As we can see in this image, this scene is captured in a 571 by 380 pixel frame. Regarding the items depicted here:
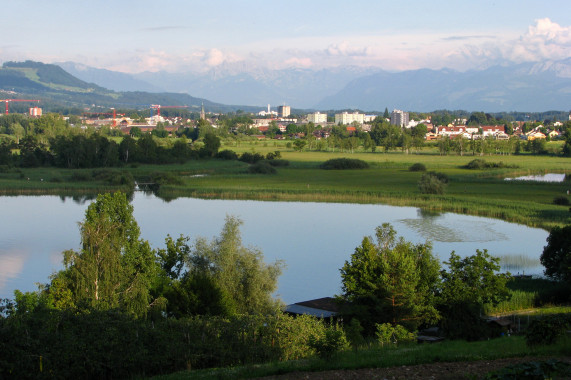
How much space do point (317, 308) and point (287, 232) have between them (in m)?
13.2

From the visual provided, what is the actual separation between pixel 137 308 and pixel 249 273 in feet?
10.3

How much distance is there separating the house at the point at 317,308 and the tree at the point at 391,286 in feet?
1.78

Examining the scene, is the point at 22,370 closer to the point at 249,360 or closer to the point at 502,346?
the point at 249,360

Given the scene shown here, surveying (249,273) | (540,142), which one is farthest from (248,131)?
(249,273)

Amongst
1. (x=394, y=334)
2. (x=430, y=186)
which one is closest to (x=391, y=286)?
(x=394, y=334)

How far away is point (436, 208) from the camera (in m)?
35.5

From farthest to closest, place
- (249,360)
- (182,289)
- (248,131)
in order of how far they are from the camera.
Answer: (248,131) < (182,289) < (249,360)

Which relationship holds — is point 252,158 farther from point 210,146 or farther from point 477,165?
point 477,165

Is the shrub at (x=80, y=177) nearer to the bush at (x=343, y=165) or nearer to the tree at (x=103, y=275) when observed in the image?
the bush at (x=343, y=165)

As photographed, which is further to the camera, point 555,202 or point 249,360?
point 555,202

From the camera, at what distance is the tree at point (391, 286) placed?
14.3 metres

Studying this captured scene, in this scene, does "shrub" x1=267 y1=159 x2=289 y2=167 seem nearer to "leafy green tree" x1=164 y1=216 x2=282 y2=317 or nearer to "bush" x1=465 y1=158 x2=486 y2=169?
"bush" x1=465 y1=158 x2=486 y2=169

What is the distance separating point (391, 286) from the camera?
1453 cm

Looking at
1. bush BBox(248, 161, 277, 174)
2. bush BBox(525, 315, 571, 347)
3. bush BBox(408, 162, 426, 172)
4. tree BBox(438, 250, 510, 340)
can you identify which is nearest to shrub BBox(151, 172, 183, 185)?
bush BBox(248, 161, 277, 174)
